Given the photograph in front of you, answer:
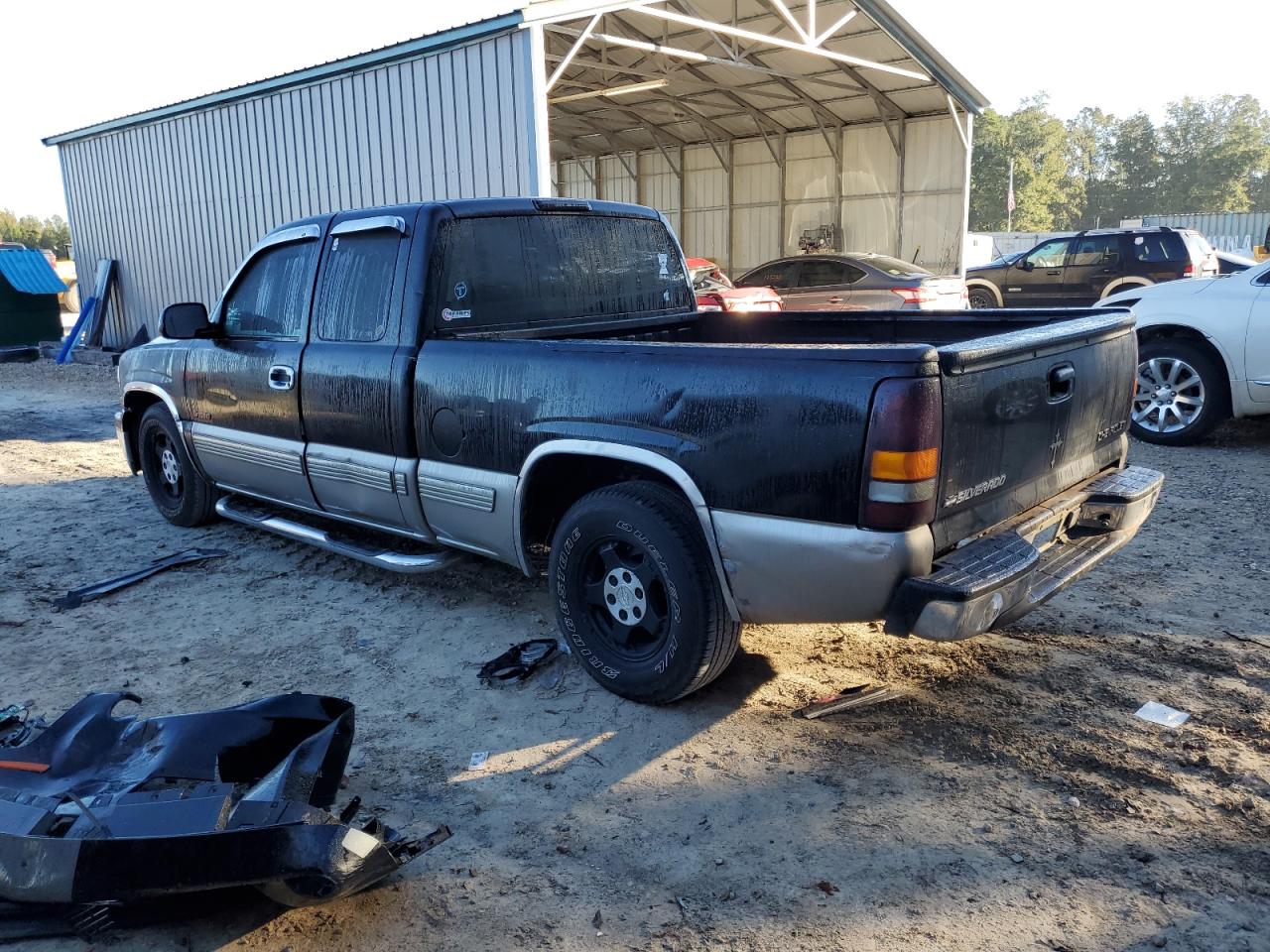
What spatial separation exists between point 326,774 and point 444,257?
236cm

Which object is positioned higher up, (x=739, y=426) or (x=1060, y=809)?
(x=739, y=426)

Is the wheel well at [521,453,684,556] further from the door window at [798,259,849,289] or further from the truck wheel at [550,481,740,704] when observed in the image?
the door window at [798,259,849,289]

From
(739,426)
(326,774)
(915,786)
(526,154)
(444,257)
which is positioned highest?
(526,154)

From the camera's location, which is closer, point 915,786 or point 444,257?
point 915,786

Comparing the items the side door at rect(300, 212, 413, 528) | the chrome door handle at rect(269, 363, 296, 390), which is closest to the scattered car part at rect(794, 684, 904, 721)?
the side door at rect(300, 212, 413, 528)

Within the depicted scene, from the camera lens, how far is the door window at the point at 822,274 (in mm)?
15297

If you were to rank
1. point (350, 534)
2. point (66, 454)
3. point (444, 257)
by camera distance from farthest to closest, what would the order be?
point (66, 454) < point (350, 534) < point (444, 257)

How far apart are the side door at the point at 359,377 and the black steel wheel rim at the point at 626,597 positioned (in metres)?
1.10

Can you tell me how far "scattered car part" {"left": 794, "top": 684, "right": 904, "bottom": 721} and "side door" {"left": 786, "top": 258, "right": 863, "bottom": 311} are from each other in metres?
11.6

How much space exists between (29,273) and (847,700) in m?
20.1

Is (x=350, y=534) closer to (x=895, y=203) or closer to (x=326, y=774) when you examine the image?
(x=326, y=774)

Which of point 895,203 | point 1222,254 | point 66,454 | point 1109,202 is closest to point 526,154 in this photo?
point 66,454

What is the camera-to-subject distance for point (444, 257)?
13.9ft

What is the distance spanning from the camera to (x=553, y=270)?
4.58m
